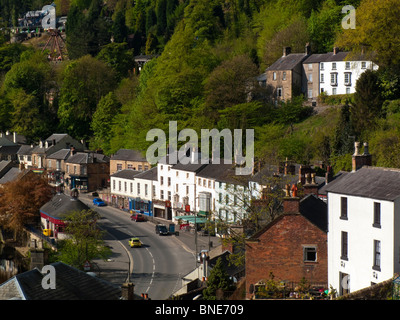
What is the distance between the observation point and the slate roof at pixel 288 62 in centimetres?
7981

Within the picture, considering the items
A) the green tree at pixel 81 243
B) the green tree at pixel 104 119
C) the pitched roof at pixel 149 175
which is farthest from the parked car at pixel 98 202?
the green tree at pixel 104 119

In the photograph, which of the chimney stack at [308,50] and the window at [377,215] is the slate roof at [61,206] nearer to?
the chimney stack at [308,50]

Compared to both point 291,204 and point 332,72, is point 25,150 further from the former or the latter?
point 291,204

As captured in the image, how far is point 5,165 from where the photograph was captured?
87188 mm

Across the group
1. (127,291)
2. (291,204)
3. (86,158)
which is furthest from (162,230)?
(127,291)

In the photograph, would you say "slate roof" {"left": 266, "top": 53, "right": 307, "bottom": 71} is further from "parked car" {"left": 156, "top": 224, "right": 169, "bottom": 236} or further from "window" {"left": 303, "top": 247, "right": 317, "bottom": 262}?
"window" {"left": 303, "top": 247, "right": 317, "bottom": 262}

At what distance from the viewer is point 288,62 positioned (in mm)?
81000

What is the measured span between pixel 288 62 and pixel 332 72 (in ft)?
22.6

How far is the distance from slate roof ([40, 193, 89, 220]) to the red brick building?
30762mm

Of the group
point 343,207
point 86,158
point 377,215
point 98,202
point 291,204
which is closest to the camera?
point 377,215

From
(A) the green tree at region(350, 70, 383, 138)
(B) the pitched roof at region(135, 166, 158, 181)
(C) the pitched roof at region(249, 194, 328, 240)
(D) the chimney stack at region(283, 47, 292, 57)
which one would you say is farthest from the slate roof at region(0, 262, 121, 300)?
(D) the chimney stack at region(283, 47, 292, 57)

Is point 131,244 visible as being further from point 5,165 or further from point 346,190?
point 5,165

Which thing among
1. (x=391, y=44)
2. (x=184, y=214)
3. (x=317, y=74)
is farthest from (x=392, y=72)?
(x=184, y=214)

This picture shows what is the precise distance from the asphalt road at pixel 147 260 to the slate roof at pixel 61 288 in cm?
1519
